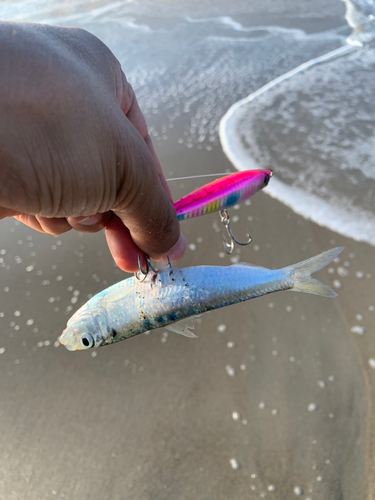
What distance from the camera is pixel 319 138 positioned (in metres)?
4.72

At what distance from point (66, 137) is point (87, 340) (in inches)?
29.9

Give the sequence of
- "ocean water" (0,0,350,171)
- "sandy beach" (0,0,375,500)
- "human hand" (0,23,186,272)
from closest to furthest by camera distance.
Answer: "human hand" (0,23,186,272) < "sandy beach" (0,0,375,500) < "ocean water" (0,0,350,171)

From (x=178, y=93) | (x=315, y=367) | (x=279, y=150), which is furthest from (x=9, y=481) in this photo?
(x=178, y=93)

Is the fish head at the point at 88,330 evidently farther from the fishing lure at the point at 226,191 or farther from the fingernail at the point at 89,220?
the fishing lure at the point at 226,191

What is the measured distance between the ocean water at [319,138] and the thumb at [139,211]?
2.67 meters

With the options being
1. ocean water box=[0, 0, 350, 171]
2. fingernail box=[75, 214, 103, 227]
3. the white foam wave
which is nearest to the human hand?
fingernail box=[75, 214, 103, 227]

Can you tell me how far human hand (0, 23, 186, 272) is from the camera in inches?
31.1

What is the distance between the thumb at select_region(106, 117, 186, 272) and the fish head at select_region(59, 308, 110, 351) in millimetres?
334

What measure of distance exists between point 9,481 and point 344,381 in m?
2.45

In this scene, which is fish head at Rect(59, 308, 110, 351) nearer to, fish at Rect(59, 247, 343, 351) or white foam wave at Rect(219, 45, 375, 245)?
fish at Rect(59, 247, 343, 351)

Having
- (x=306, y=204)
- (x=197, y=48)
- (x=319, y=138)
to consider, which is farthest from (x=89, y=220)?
(x=197, y=48)

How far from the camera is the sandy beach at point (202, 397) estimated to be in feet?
7.21

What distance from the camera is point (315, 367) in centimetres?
259

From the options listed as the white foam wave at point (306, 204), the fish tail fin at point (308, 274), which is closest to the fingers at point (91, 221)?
the fish tail fin at point (308, 274)
